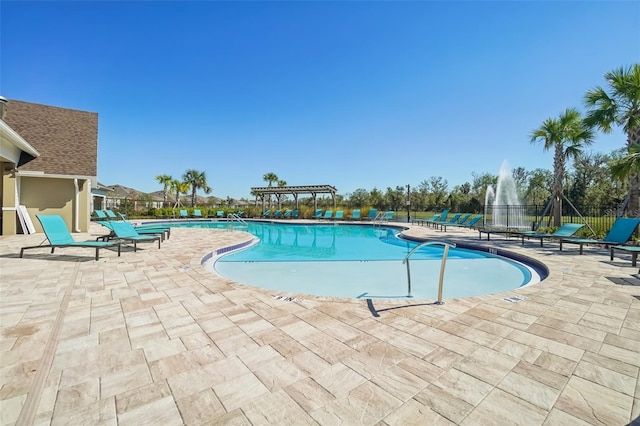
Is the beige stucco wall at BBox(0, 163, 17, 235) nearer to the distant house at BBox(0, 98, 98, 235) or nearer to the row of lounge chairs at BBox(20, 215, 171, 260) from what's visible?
the distant house at BBox(0, 98, 98, 235)

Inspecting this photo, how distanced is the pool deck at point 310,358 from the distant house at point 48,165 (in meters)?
8.36

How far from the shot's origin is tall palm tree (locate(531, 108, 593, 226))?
11872mm

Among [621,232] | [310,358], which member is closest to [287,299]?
[310,358]

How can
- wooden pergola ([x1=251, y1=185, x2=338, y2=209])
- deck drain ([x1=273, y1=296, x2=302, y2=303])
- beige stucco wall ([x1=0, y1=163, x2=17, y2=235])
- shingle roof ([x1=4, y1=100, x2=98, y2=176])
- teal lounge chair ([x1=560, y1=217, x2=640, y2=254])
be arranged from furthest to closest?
wooden pergola ([x1=251, y1=185, x2=338, y2=209]), shingle roof ([x1=4, y1=100, x2=98, y2=176]), beige stucco wall ([x1=0, y1=163, x2=17, y2=235]), teal lounge chair ([x1=560, y1=217, x2=640, y2=254]), deck drain ([x1=273, y1=296, x2=302, y2=303])

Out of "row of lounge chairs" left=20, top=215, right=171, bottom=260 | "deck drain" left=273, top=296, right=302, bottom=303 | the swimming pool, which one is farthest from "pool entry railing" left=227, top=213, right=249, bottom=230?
"deck drain" left=273, top=296, right=302, bottom=303

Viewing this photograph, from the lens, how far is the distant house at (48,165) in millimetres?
9734

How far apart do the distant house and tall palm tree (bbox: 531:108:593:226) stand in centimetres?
1869

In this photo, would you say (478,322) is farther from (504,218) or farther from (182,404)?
(504,218)

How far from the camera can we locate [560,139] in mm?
12344

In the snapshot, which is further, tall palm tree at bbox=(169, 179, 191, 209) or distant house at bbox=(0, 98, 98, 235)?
tall palm tree at bbox=(169, 179, 191, 209)

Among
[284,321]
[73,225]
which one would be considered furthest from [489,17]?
[73,225]

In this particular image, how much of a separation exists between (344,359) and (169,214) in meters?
25.7

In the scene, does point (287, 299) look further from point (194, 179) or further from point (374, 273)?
point (194, 179)

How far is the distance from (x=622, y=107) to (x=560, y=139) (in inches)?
120
